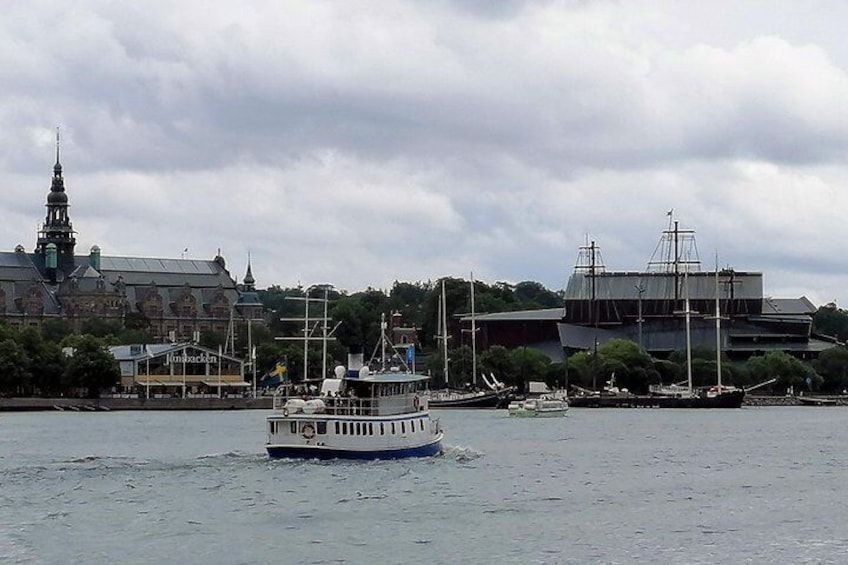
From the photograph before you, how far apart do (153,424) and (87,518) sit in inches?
3196

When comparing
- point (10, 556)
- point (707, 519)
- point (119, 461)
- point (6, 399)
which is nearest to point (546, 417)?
point (6, 399)

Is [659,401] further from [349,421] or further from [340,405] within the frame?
[340,405]

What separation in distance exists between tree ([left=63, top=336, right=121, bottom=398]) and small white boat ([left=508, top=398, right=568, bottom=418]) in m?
52.2

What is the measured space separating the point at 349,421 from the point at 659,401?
107799 mm

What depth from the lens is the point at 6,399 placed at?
184 metres

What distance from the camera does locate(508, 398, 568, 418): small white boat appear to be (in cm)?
15788

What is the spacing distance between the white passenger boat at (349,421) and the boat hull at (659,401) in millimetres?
100401

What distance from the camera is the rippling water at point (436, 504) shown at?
55.3 metres

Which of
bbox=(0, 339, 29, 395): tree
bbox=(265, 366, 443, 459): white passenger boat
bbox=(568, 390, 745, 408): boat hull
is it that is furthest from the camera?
bbox=(0, 339, 29, 395): tree

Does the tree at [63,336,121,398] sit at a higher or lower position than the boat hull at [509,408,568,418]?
higher

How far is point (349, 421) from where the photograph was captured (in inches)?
3135

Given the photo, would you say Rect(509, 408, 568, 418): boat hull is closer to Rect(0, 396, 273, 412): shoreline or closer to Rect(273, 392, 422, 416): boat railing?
Rect(0, 396, 273, 412): shoreline

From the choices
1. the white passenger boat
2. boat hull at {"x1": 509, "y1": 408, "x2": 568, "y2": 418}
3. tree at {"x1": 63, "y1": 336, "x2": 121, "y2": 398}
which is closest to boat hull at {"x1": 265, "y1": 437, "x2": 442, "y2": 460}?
the white passenger boat

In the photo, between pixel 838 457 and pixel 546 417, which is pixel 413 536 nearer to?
pixel 838 457
